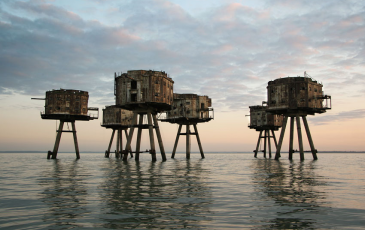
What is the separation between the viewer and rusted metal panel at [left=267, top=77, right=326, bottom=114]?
46281 millimetres

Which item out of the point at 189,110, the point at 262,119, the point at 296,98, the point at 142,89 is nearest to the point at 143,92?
the point at 142,89

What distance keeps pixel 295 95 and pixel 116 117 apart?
32.7 metres

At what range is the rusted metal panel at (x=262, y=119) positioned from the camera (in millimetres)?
66000

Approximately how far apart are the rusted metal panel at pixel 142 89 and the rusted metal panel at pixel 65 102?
13170mm

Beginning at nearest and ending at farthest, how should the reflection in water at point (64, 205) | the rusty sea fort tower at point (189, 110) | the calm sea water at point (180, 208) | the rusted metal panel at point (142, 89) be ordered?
1. the calm sea water at point (180, 208)
2. the reflection in water at point (64, 205)
3. the rusted metal panel at point (142, 89)
4. the rusty sea fort tower at point (189, 110)

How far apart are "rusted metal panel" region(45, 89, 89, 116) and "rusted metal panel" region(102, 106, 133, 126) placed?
932 centimetres

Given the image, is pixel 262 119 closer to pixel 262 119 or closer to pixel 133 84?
pixel 262 119

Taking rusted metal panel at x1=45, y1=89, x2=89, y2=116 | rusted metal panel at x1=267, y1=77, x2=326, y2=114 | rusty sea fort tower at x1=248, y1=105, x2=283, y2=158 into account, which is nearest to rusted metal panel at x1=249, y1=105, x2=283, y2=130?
rusty sea fort tower at x1=248, y1=105, x2=283, y2=158

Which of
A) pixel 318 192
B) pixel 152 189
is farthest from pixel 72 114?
pixel 318 192

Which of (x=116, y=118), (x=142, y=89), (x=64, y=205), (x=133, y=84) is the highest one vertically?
(x=133, y=84)

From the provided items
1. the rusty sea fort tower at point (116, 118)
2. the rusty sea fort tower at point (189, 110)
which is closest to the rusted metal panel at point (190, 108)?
the rusty sea fort tower at point (189, 110)

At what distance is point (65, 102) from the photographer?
2045 inches

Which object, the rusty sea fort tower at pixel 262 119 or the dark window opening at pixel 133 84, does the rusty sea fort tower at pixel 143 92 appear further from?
the rusty sea fort tower at pixel 262 119

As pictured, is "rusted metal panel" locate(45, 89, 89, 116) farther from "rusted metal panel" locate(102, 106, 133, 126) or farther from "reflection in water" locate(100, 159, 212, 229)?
"reflection in water" locate(100, 159, 212, 229)
